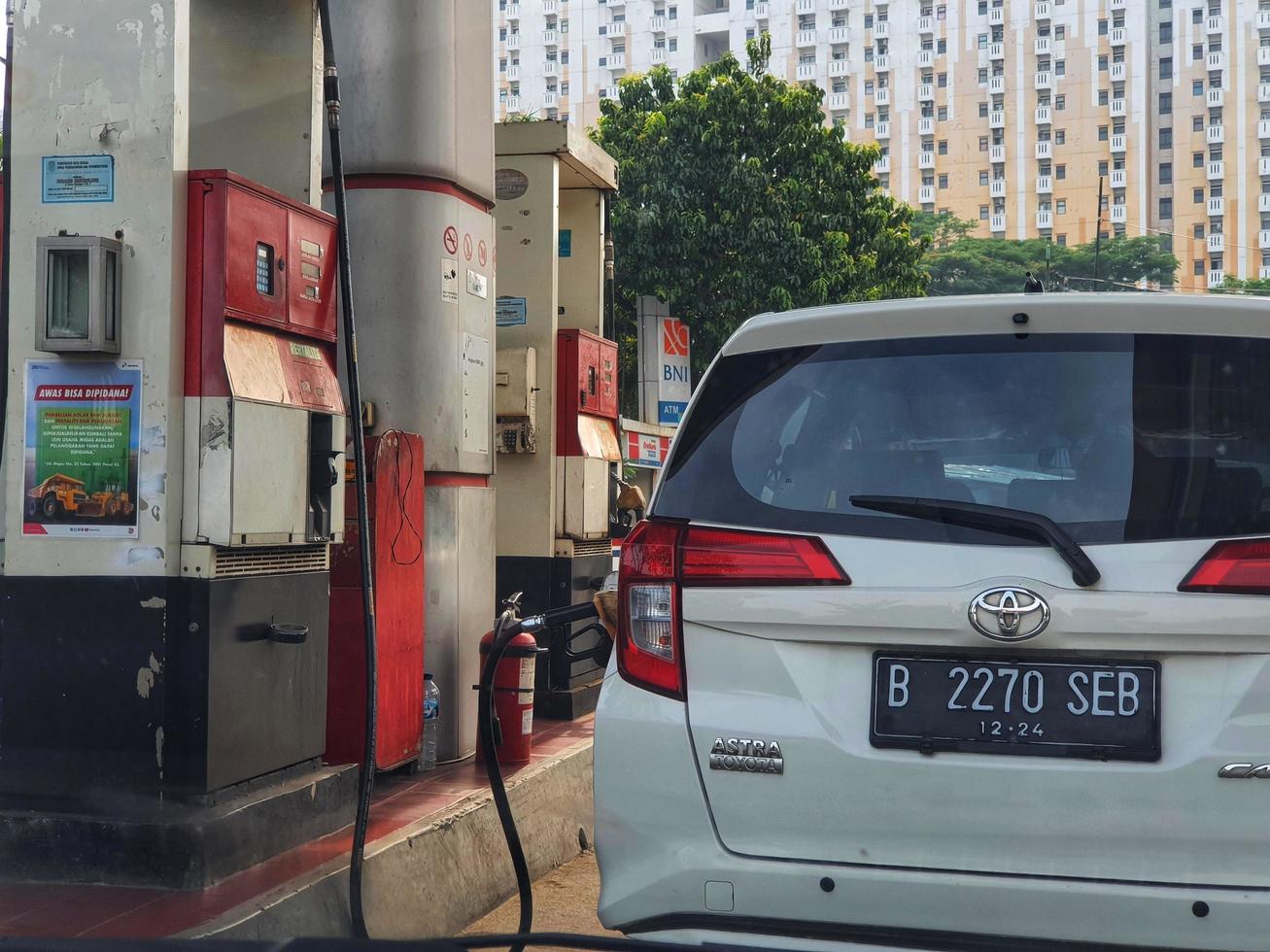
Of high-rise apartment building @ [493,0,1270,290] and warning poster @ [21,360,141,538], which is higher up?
high-rise apartment building @ [493,0,1270,290]

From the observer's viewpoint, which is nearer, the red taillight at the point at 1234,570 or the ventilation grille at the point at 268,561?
the red taillight at the point at 1234,570

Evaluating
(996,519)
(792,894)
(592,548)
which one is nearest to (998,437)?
(996,519)

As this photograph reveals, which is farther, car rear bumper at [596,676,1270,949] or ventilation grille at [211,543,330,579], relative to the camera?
ventilation grille at [211,543,330,579]

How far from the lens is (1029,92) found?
103m

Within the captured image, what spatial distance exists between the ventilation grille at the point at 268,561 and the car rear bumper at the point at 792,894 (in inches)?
76.7

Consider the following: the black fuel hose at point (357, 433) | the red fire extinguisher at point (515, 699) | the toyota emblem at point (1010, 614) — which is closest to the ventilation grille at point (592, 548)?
the red fire extinguisher at point (515, 699)

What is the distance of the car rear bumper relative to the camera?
8.02 ft

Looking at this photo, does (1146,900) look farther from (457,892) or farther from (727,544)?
(457,892)

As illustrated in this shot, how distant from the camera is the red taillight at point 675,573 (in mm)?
2734

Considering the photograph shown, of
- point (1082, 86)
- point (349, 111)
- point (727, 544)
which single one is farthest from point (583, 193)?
point (1082, 86)

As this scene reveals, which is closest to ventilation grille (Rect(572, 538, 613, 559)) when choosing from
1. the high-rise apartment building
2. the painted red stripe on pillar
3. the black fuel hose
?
the painted red stripe on pillar

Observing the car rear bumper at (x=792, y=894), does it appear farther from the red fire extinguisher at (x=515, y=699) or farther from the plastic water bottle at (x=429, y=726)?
the plastic water bottle at (x=429, y=726)

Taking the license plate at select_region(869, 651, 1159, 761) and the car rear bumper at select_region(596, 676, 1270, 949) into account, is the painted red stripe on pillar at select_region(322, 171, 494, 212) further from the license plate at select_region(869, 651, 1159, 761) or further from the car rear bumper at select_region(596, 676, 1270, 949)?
the license plate at select_region(869, 651, 1159, 761)

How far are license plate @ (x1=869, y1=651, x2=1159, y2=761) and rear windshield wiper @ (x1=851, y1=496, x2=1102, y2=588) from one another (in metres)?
0.17
